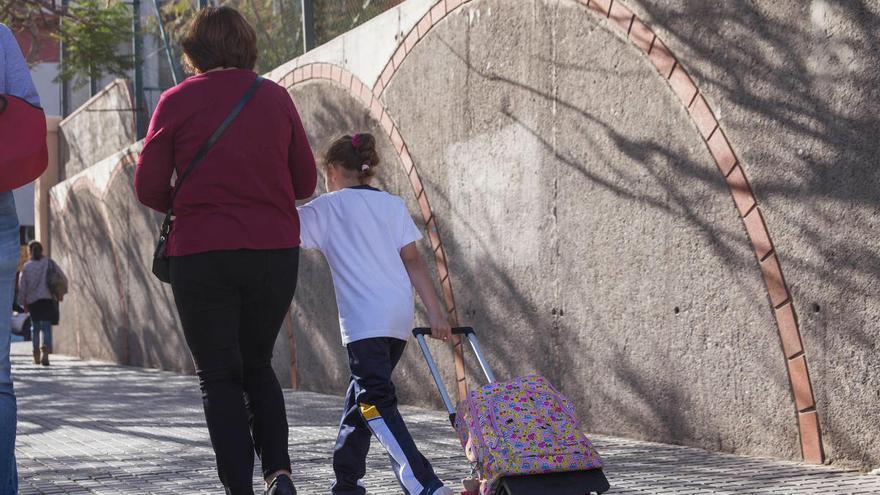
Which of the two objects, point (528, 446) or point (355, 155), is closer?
point (528, 446)

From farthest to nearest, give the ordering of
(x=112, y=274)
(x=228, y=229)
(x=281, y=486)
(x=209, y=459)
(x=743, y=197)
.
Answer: (x=112, y=274)
(x=209, y=459)
(x=743, y=197)
(x=281, y=486)
(x=228, y=229)

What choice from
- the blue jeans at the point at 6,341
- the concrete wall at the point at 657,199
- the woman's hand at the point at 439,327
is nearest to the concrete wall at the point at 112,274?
the concrete wall at the point at 657,199

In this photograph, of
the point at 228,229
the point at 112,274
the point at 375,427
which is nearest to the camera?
the point at 228,229

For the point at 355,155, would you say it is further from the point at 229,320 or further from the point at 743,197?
the point at 743,197

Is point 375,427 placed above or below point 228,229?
below

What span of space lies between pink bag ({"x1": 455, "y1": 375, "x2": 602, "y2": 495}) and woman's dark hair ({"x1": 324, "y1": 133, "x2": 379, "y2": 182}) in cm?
114

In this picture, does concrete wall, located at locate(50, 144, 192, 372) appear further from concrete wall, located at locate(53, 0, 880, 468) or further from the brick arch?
the brick arch

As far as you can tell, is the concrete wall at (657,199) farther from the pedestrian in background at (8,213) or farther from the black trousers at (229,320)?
the pedestrian in background at (8,213)

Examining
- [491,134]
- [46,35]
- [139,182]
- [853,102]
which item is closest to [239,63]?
[139,182]

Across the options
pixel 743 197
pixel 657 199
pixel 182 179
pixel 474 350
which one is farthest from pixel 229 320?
pixel 657 199

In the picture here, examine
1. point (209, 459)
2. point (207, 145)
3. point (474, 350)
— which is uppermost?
point (207, 145)

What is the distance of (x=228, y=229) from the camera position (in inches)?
187

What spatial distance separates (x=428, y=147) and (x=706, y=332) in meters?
3.62

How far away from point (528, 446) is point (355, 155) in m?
1.53
